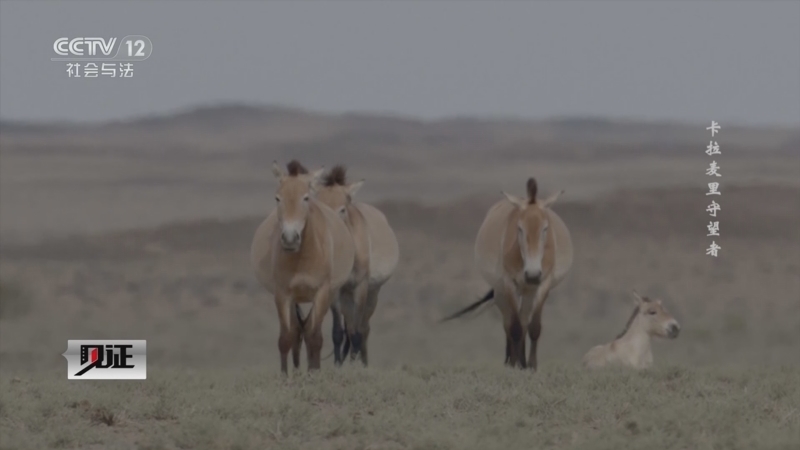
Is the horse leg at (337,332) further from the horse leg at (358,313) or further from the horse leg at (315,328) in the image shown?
the horse leg at (315,328)

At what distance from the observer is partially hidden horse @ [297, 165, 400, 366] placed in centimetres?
1519

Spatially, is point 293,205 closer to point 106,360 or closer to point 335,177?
point 106,360

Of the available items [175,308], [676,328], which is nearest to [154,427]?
[676,328]

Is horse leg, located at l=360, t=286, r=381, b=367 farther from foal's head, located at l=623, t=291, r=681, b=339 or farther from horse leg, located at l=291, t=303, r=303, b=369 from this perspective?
foal's head, located at l=623, t=291, r=681, b=339

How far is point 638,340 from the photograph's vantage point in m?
15.4

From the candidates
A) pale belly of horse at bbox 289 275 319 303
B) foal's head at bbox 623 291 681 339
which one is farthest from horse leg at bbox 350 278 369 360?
foal's head at bbox 623 291 681 339

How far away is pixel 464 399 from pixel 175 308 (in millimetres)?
27616

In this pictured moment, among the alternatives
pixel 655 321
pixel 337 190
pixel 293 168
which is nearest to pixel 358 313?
pixel 337 190

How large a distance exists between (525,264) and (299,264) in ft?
8.15

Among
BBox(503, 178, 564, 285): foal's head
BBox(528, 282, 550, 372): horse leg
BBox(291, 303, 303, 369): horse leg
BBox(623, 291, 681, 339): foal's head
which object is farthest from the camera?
BBox(623, 291, 681, 339): foal's head

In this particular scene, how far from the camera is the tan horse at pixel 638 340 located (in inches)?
594

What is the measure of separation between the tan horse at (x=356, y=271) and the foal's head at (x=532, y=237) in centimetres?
215

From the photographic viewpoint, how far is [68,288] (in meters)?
39.6

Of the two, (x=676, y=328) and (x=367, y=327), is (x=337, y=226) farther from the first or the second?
(x=676, y=328)
